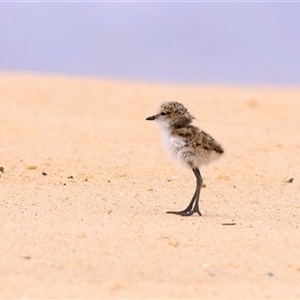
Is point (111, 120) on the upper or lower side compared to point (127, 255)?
upper

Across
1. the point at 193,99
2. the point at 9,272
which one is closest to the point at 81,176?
the point at 9,272

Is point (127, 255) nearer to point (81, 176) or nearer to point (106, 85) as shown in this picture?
point (81, 176)

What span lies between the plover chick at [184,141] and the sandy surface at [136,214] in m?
0.61

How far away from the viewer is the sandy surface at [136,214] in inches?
238

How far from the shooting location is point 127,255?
669cm

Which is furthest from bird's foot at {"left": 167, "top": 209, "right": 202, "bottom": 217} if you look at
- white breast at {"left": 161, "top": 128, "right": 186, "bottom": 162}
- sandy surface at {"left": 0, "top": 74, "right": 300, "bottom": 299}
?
white breast at {"left": 161, "top": 128, "right": 186, "bottom": 162}

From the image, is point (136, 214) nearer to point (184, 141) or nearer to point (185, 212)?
point (185, 212)

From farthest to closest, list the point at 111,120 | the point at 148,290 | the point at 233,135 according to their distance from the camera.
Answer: the point at 111,120 → the point at 233,135 → the point at 148,290

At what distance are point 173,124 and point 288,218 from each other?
64.3 inches

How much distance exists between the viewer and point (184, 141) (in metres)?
8.29

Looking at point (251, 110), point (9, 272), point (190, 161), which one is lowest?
point (9, 272)

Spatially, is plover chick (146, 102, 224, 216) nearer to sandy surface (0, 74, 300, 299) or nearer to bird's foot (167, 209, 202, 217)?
bird's foot (167, 209, 202, 217)

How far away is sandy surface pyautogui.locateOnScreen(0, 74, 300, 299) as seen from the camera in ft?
19.8

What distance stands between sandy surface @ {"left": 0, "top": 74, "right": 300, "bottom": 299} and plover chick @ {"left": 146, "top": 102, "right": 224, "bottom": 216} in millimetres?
606
